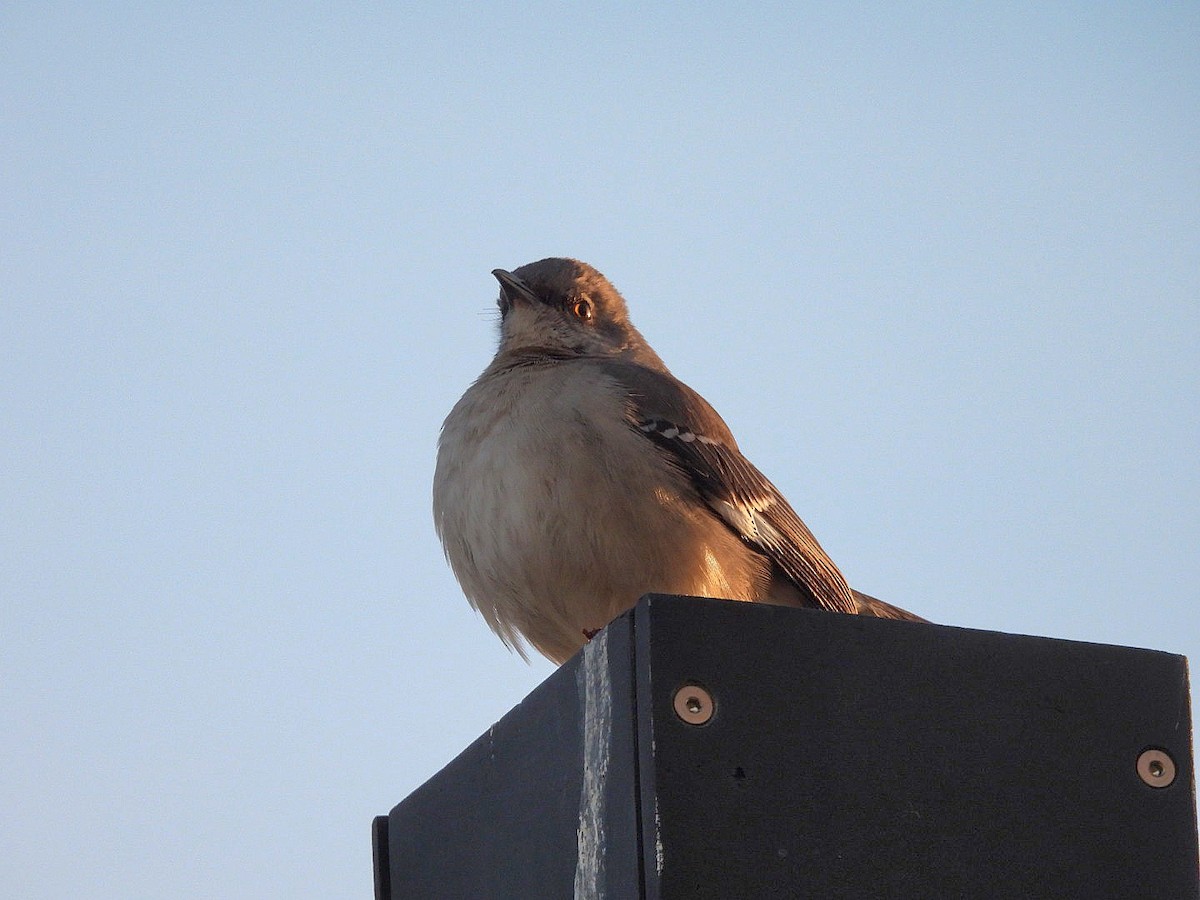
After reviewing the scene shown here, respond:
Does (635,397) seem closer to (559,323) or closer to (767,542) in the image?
(767,542)

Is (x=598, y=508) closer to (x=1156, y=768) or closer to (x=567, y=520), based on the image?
(x=567, y=520)

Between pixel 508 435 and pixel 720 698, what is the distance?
135 inches

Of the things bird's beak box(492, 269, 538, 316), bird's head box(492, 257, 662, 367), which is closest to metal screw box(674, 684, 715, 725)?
bird's head box(492, 257, 662, 367)

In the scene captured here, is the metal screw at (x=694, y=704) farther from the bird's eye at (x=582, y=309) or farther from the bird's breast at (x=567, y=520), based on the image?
the bird's eye at (x=582, y=309)

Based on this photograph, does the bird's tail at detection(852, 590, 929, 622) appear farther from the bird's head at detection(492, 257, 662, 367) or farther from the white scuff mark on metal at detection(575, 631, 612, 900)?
the white scuff mark on metal at detection(575, 631, 612, 900)

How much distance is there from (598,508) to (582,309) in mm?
2368

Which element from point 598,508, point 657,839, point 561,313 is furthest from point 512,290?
point 657,839

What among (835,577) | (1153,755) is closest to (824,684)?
(1153,755)

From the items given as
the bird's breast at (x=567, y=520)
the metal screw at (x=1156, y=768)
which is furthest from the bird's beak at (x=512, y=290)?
the metal screw at (x=1156, y=768)

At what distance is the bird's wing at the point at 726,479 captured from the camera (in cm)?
650

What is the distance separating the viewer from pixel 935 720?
3.11m

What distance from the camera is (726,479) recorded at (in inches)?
263

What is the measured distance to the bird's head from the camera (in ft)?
25.5

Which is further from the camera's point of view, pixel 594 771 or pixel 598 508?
Result: pixel 598 508
